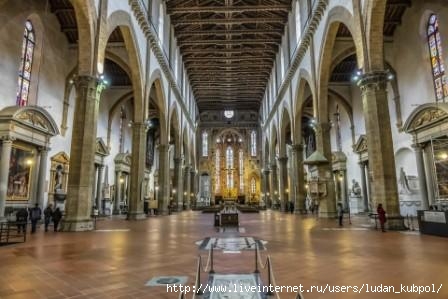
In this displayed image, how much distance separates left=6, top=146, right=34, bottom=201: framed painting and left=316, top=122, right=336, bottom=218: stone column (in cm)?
1575

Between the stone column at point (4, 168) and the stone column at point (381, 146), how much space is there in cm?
1589

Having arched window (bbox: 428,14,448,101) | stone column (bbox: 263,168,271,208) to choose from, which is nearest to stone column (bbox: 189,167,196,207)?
stone column (bbox: 263,168,271,208)

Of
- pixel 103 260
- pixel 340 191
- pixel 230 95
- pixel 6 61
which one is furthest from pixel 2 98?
pixel 230 95

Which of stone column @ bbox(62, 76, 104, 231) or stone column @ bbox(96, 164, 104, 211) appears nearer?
stone column @ bbox(62, 76, 104, 231)

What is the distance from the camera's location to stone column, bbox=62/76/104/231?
11.6 m

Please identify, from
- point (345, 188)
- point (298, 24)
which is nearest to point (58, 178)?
point (298, 24)

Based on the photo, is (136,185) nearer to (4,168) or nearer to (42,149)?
(42,149)

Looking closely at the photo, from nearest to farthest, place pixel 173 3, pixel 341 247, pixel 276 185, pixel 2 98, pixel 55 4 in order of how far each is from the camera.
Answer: pixel 341 247 < pixel 2 98 < pixel 55 4 < pixel 173 3 < pixel 276 185

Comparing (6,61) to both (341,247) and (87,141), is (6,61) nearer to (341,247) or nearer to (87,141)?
(87,141)

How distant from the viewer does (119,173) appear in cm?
2788

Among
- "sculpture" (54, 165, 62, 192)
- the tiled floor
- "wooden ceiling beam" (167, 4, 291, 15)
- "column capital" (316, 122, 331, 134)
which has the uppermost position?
"wooden ceiling beam" (167, 4, 291, 15)

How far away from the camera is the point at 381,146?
12.0 meters

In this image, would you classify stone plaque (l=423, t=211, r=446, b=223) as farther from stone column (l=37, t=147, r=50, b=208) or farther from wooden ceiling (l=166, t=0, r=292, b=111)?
wooden ceiling (l=166, t=0, r=292, b=111)

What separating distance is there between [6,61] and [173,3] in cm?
1458
